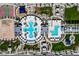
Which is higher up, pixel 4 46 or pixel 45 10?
pixel 45 10

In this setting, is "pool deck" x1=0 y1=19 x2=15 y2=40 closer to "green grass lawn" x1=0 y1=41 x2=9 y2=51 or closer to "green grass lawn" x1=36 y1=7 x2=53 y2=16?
"green grass lawn" x1=0 y1=41 x2=9 y2=51

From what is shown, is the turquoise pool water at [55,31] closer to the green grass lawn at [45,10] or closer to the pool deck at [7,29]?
the green grass lawn at [45,10]

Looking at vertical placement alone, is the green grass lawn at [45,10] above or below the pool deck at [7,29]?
above

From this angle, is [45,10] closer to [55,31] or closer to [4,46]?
[55,31]

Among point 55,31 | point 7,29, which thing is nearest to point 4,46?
point 7,29

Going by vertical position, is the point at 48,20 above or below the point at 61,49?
above

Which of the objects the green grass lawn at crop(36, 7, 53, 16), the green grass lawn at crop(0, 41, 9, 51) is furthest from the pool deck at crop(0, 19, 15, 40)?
A: the green grass lawn at crop(36, 7, 53, 16)

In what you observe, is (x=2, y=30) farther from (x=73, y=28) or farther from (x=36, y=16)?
(x=73, y=28)

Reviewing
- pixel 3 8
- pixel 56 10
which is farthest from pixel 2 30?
pixel 56 10

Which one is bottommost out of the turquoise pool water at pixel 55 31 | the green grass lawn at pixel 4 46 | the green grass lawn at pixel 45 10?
the green grass lawn at pixel 4 46

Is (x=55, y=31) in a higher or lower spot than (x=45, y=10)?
lower

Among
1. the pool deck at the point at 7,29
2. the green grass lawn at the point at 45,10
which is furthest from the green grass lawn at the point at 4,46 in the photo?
the green grass lawn at the point at 45,10
